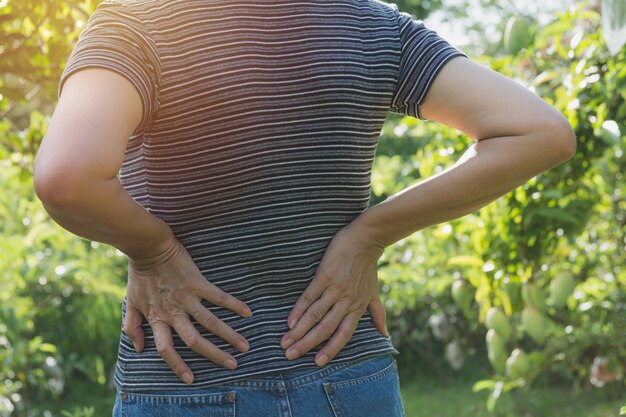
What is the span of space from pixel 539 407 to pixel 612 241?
7.03ft

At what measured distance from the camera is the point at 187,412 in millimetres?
1204

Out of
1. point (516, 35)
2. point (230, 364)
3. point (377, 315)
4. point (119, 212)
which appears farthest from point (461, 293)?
point (119, 212)

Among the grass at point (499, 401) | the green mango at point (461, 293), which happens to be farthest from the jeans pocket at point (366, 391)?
the grass at point (499, 401)

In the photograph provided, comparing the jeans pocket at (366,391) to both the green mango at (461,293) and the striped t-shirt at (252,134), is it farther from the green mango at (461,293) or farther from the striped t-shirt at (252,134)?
the green mango at (461,293)

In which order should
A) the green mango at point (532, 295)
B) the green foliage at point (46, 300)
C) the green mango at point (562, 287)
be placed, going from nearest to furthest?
the green mango at point (532, 295), the green mango at point (562, 287), the green foliage at point (46, 300)

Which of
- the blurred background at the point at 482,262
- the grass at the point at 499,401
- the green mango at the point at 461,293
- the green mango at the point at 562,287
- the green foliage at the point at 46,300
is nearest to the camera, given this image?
the blurred background at the point at 482,262

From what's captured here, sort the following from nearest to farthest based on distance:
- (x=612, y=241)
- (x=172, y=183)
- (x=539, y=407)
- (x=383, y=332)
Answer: (x=172, y=183) < (x=383, y=332) < (x=612, y=241) < (x=539, y=407)

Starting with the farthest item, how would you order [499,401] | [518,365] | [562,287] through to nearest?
[499,401]
[518,365]
[562,287]

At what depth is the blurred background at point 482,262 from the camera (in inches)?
107

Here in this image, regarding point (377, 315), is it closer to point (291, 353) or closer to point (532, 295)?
point (291, 353)

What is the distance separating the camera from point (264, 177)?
4.01 ft

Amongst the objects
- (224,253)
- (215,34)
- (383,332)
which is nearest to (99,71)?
(215,34)

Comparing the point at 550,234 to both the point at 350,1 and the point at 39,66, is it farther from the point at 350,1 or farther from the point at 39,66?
the point at 350,1

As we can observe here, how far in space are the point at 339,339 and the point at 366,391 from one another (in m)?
0.08
